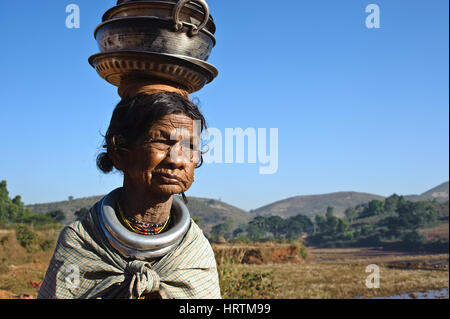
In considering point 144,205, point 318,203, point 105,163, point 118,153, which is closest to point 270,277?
point 105,163

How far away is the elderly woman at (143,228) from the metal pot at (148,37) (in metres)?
0.25

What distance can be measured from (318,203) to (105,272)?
133 metres

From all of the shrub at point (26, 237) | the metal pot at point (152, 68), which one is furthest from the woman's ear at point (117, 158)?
the shrub at point (26, 237)

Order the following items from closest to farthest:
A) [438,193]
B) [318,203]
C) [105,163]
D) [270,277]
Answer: [105,163] → [270,277] → [318,203] → [438,193]

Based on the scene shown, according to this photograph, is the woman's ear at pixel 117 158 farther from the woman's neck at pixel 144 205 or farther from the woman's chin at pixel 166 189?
the woman's chin at pixel 166 189

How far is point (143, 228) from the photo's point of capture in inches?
96.5

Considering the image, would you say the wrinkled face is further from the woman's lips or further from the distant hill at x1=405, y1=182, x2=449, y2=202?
the distant hill at x1=405, y1=182, x2=449, y2=202

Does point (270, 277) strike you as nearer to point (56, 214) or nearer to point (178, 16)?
point (178, 16)

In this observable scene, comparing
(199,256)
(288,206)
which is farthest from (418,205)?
(288,206)

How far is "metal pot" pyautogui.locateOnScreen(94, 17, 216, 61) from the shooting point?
2.31 metres

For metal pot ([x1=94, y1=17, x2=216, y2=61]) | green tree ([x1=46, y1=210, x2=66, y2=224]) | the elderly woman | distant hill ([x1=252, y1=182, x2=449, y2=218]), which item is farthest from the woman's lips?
distant hill ([x1=252, y1=182, x2=449, y2=218])
